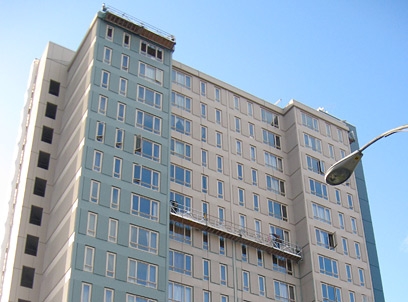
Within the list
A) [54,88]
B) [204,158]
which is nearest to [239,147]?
[204,158]

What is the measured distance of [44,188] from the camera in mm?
62031

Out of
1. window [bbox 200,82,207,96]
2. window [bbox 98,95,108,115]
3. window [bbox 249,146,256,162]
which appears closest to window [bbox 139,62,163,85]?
window [bbox 98,95,108,115]

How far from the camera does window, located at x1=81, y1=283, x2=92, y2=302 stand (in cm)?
4953

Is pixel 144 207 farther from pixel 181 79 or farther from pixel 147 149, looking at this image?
pixel 181 79

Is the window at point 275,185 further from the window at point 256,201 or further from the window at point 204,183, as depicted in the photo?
the window at point 204,183

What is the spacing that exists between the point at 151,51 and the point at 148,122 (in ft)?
29.3

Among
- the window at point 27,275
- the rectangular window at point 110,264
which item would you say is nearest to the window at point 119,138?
the rectangular window at point 110,264

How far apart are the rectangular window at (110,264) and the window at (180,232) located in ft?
28.0

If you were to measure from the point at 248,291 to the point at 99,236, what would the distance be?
16.4 m

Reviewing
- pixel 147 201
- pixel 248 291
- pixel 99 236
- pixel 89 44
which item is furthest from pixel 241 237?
pixel 89 44

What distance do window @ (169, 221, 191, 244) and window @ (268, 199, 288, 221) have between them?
438 inches

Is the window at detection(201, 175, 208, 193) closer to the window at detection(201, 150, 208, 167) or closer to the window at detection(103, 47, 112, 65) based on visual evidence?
the window at detection(201, 150, 208, 167)

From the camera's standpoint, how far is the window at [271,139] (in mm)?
74000

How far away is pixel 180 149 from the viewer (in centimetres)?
6588
